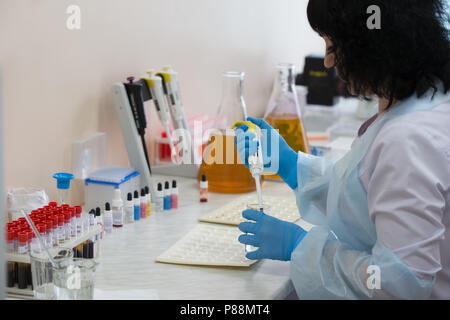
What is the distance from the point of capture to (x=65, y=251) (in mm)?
1146

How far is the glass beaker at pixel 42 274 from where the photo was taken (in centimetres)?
110

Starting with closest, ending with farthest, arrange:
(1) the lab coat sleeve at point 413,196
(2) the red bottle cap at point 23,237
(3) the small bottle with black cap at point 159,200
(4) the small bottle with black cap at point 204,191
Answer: (1) the lab coat sleeve at point 413,196 < (2) the red bottle cap at point 23,237 < (3) the small bottle with black cap at point 159,200 < (4) the small bottle with black cap at point 204,191

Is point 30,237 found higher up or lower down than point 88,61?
lower down

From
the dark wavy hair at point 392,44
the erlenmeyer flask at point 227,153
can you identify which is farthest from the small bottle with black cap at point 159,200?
the dark wavy hair at point 392,44

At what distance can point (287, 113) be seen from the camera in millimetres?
2057

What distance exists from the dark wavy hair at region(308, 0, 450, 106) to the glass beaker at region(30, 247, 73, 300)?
26.7 inches

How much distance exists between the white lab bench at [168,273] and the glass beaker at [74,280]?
11cm

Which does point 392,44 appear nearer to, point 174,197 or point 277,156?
point 277,156

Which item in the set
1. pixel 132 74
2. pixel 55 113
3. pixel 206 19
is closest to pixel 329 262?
pixel 55 113

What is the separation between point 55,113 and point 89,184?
0.21m

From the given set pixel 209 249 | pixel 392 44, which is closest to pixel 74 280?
pixel 209 249

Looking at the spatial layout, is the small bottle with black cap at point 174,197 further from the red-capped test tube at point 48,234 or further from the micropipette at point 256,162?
the red-capped test tube at point 48,234

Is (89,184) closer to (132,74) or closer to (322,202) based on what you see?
(132,74)

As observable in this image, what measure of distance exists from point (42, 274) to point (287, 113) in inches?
45.8
